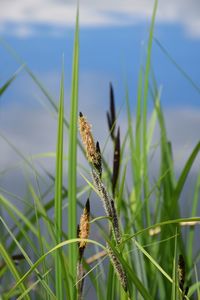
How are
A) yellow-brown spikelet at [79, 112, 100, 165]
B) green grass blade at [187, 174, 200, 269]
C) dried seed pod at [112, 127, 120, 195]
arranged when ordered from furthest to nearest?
green grass blade at [187, 174, 200, 269], dried seed pod at [112, 127, 120, 195], yellow-brown spikelet at [79, 112, 100, 165]

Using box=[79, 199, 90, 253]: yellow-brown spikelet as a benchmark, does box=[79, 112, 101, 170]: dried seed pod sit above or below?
above

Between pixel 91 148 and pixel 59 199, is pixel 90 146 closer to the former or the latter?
pixel 91 148

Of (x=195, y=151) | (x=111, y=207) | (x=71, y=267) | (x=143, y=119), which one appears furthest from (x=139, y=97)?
(x=111, y=207)

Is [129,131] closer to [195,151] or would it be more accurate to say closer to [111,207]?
[195,151]

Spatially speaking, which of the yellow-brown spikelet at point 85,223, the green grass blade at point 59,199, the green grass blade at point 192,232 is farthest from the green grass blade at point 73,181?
the green grass blade at point 192,232

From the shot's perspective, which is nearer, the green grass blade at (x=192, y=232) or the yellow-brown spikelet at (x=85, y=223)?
the yellow-brown spikelet at (x=85, y=223)

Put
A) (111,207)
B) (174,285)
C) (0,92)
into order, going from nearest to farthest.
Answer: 1. (111,207)
2. (174,285)
3. (0,92)

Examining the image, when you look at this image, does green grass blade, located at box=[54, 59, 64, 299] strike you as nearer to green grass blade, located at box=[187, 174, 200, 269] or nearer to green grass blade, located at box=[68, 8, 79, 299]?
green grass blade, located at box=[68, 8, 79, 299]

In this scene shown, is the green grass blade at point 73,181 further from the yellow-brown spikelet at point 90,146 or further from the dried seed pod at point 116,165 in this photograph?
the yellow-brown spikelet at point 90,146

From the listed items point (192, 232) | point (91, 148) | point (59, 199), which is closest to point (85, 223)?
point (91, 148)

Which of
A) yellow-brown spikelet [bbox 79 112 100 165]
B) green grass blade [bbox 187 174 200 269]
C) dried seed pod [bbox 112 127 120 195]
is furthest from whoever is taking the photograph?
green grass blade [bbox 187 174 200 269]

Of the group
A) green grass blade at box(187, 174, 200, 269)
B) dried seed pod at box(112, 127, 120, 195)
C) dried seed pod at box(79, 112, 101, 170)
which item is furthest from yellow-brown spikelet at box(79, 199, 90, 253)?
green grass blade at box(187, 174, 200, 269)
